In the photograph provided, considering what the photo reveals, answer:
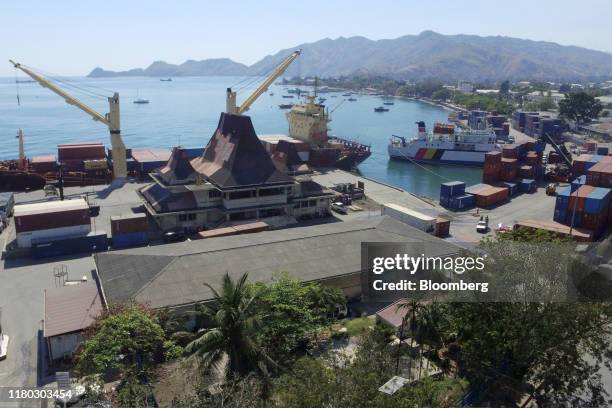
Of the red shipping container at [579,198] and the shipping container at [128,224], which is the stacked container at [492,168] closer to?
the red shipping container at [579,198]

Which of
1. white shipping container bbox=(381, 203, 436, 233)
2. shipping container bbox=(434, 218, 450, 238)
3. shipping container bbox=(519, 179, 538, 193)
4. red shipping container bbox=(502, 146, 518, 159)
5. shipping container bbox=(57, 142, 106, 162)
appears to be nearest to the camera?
white shipping container bbox=(381, 203, 436, 233)

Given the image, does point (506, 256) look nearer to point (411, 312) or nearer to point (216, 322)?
point (411, 312)

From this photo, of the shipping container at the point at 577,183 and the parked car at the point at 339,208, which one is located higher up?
the shipping container at the point at 577,183

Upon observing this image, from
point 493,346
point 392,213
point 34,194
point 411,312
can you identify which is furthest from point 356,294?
point 34,194

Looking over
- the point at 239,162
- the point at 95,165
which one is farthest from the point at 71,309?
the point at 95,165

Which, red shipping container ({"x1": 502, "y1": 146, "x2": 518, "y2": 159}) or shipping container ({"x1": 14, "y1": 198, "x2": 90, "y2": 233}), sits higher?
red shipping container ({"x1": 502, "y1": 146, "x2": 518, "y2": 159})

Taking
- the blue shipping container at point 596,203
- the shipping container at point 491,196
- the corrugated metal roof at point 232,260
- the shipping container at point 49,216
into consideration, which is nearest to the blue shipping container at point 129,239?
the shipping container at point 49,216

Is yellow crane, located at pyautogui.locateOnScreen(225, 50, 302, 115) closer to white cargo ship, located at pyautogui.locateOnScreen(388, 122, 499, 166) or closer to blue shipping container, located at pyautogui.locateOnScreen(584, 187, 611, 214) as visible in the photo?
white cargo ship, located at pyautogui.locateOnScreen(388, 122, 499, 166)

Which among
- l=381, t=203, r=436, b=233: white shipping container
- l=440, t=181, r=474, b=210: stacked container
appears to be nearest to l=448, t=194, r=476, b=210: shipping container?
l=440, t=181, r=474, b=210: stacked container
